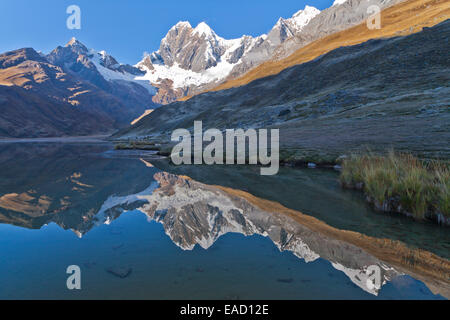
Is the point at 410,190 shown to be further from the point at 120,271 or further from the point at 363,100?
the point at 363,100

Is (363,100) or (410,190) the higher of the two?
(363,100)

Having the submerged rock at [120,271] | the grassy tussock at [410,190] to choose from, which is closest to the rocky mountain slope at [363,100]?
the grassy tussock at [410,190]

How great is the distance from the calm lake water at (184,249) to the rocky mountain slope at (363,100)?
11.3 meters

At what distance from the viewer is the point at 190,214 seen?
37.4ft

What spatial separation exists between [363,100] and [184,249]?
50127mm

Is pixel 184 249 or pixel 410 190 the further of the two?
pixel 410 190

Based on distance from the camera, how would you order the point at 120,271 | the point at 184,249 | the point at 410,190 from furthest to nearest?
the point at 410,190
the point at 184,249
the point at 120,271

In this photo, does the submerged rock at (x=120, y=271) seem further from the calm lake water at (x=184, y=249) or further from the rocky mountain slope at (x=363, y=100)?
the rocky mountain slope at (x=363, y=100)

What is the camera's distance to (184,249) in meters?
7.70

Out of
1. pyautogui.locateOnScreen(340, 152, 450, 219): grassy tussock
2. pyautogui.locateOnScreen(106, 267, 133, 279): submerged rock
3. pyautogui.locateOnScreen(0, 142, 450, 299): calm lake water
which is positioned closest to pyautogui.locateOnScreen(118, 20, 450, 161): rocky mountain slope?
pyautogui.locateOnScreen(340, 152, 450, 219): grassy tussock

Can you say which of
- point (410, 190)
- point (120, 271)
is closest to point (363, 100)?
point (410, 190)

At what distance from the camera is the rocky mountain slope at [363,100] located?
2461 cm
